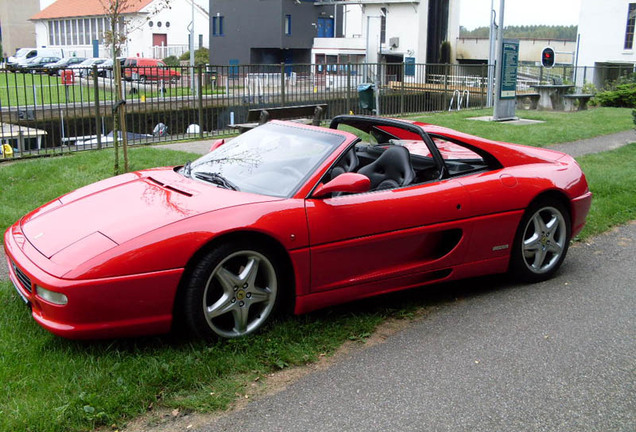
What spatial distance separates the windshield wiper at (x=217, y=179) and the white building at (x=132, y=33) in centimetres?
5290

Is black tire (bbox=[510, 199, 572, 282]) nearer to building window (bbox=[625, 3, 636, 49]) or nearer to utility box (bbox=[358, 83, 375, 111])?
utility box (bbox=[358, 83, 375, 111])

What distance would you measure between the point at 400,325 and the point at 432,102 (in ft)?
56.0

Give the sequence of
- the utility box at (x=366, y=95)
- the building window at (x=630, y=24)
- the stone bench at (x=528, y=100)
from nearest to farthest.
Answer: the utility box at (x=366, y=95)
the stone bench at (x=528, y=100)
the building window at (x=630, y=24)

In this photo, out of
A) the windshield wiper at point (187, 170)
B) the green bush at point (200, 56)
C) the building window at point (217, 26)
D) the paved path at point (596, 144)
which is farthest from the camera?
the building window at point (217, 26)

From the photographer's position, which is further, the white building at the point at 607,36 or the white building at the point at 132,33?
the white building at the point at 132,33

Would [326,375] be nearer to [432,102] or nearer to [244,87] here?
[244,87]

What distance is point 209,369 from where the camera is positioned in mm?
3713

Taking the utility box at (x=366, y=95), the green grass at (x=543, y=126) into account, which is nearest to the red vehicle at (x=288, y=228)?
the green grass at (x=543, y=126)

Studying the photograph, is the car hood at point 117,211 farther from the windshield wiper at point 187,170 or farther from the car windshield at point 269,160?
the car windshield at point 269,160

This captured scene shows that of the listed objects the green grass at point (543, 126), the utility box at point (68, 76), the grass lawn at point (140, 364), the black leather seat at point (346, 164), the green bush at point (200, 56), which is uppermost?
the green bush at point (200, 56)

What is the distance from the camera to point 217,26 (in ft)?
201

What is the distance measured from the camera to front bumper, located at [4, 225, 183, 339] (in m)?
3.58

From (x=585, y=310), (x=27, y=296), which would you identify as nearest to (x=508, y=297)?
(x=585, y=310)

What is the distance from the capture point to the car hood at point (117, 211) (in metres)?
3.88
